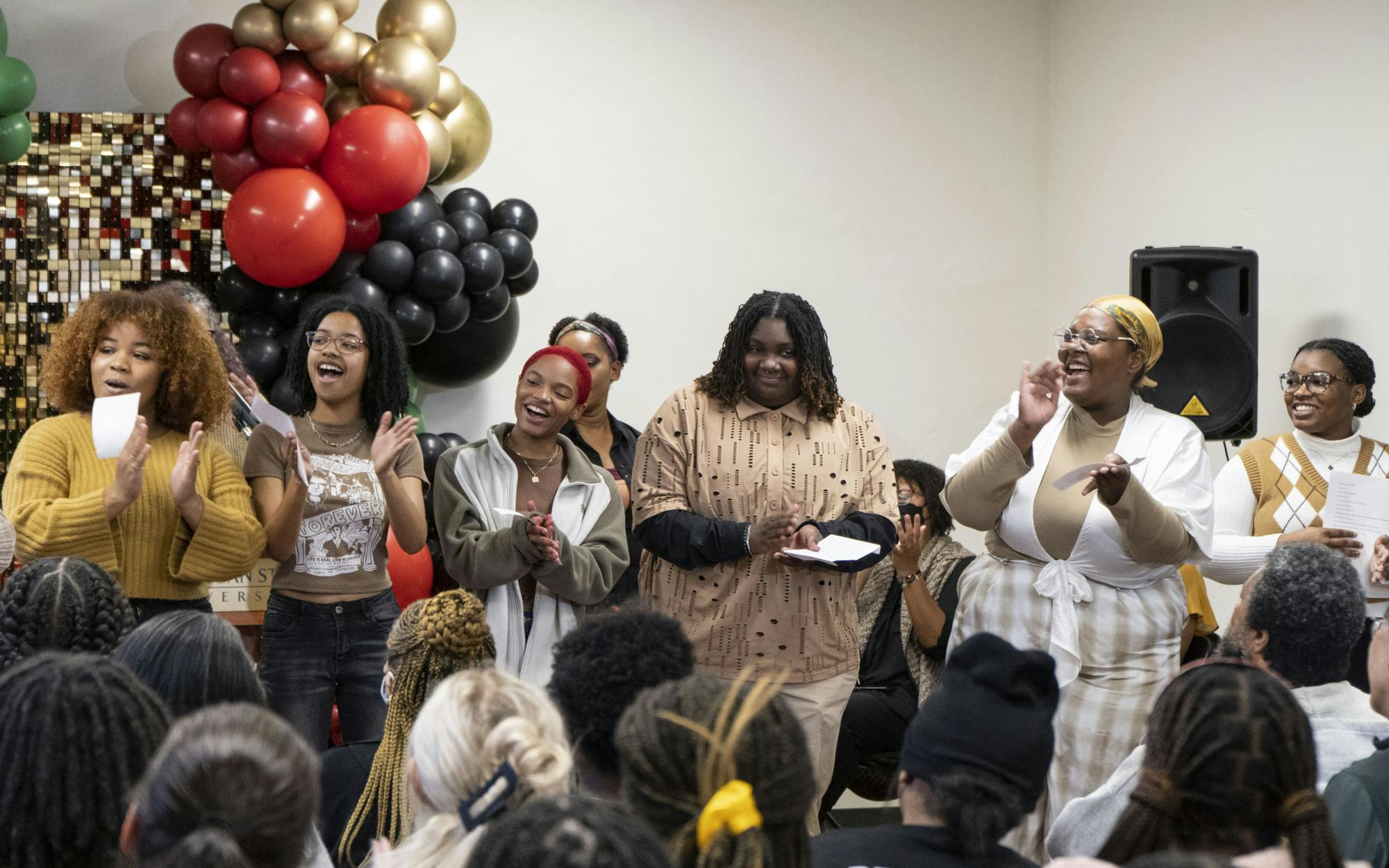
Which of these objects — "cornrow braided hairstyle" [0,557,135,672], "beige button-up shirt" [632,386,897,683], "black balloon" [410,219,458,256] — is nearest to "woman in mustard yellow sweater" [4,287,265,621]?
"cornrow braided hairstyle" [0,557,135,672]

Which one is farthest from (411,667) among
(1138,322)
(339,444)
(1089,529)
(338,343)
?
(1138,322)

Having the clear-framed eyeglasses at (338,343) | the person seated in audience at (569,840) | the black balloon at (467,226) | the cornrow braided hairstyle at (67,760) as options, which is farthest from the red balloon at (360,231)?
the person seated in audience at (569,840)

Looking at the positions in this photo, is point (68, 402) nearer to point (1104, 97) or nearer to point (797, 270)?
point (797, 270)

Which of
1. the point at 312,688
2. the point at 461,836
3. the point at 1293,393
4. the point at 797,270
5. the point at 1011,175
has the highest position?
the point at 1011,175

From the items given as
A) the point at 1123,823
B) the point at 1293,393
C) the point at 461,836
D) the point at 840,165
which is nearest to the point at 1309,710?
the point at 1123,823

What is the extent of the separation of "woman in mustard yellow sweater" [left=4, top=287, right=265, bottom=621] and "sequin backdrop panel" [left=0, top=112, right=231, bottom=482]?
1875mm

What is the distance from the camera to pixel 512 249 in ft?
16.5

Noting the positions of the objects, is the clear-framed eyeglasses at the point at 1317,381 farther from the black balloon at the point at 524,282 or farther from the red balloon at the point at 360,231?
the red balloon at the point at 360,231

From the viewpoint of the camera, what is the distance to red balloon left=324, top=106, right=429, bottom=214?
457 centimetres

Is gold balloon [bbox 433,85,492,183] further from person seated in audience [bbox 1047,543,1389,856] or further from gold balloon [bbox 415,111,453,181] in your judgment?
person seated in audience [bbox 1047,543,1389,856]

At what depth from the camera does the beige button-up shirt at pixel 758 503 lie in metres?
3.48

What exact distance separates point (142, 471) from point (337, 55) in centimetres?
213

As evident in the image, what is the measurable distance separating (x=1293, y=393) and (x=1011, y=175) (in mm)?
2687

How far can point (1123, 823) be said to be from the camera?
173 cm
